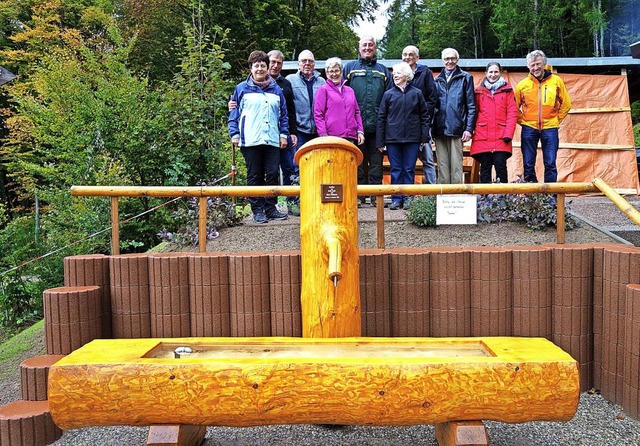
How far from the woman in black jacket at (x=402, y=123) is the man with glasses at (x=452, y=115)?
0.41 metres

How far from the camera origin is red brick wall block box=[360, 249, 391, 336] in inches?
146

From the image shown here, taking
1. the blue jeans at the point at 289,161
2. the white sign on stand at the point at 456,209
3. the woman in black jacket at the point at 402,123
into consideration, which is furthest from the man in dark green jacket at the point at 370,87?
the white sign on stand at the point at 456,209

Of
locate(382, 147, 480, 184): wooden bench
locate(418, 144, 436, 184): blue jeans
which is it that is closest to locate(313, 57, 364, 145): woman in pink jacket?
locate(418, 144, 436, 184): blue jeans

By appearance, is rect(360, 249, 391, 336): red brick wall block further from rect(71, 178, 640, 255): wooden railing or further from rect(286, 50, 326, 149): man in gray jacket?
rect(286, 50, 326, 149): man in gray jacket

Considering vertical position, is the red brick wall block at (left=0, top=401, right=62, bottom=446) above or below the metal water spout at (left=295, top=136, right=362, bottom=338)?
below

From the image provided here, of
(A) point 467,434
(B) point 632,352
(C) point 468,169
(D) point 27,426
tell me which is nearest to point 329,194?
(A) point 467,434

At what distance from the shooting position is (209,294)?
12.4ft

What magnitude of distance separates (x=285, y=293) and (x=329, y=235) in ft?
2.40

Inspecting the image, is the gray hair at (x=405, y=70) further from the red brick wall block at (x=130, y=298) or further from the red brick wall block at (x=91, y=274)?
the red brick wall block at (x=91, y=274)

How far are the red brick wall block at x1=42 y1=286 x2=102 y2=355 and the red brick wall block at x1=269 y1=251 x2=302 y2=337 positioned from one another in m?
1.28

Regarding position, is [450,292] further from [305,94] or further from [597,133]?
[597,133]

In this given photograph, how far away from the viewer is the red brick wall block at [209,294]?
3.75 m

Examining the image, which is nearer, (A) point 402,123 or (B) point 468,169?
(A) point 402,123

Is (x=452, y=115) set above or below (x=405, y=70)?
below
